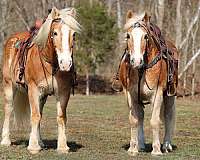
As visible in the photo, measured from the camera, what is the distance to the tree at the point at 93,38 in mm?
33406

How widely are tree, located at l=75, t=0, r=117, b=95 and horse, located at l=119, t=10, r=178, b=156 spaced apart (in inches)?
923

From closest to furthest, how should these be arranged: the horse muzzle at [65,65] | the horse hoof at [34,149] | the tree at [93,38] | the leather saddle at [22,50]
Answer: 1. the horse muzzle at [65,65]
2. the horse hoof at [34,149]
3. the leather saddle at [22,50]
4. the tree at [93,38]

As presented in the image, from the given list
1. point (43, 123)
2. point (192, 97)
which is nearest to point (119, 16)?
point (192, 97)

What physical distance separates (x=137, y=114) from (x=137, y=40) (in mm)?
1614

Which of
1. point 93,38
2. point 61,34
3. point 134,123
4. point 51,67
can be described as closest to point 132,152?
point 134,123

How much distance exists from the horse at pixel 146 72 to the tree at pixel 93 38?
76.9ft

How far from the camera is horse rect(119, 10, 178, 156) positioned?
29.3ft

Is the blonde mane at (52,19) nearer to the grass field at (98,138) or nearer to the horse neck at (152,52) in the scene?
the horse neck at (152,52)

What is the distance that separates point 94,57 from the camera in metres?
33.8

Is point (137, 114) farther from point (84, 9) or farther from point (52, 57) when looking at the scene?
point (84, 9)

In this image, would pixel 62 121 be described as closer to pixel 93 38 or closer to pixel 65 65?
pixel 65 65

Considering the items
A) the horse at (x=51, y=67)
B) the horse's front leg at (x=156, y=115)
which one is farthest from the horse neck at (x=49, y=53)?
the horse's front leg at (x=156, y=115)

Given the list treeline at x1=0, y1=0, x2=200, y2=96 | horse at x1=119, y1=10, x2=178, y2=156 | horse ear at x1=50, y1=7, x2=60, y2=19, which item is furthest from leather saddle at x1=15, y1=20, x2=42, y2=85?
treeline at x1=0, y1=0, x2=200, y2=96

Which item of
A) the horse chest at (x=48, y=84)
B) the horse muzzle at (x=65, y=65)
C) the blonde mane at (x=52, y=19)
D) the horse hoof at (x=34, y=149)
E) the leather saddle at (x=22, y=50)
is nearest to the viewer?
the horse muzzle at (x=65, y=65)
